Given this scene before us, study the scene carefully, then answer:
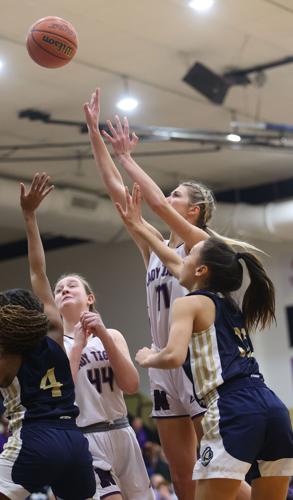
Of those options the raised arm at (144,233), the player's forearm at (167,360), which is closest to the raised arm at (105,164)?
the raised arm at (144,233)

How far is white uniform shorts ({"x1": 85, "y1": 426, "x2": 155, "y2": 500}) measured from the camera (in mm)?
5188

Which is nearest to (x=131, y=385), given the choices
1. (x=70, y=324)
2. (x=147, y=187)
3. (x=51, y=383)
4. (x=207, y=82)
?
(x=70, y=324)

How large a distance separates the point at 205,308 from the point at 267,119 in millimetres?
8907

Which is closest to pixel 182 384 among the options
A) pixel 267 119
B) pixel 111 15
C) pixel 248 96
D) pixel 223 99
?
pixel 111 15

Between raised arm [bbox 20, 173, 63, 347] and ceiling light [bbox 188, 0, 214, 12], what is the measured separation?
15.0 ft

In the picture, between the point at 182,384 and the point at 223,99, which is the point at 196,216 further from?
the point at 223,99

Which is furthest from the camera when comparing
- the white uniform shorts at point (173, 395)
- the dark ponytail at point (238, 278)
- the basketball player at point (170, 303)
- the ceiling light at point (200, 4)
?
the ceiling light at point (200, 4)

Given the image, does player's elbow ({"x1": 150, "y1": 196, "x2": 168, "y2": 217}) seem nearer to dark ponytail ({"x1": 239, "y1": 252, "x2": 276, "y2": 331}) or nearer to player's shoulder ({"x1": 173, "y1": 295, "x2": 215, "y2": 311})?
dark ponytail ({"x1": 239, "y1": 252, "x2": 276, "y2": 331})

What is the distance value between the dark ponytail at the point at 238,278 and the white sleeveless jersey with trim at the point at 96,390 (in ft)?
3.77

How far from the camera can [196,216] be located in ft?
17.6

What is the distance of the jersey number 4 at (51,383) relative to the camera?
168 inches

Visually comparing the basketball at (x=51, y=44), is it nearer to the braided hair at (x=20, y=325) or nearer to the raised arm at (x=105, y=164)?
the raised arm at (x=105, y=164)

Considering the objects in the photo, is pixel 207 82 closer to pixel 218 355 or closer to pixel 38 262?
pixel 38 262

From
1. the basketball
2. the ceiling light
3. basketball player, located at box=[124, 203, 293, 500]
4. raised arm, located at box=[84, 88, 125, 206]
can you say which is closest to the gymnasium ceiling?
the ceiling light
